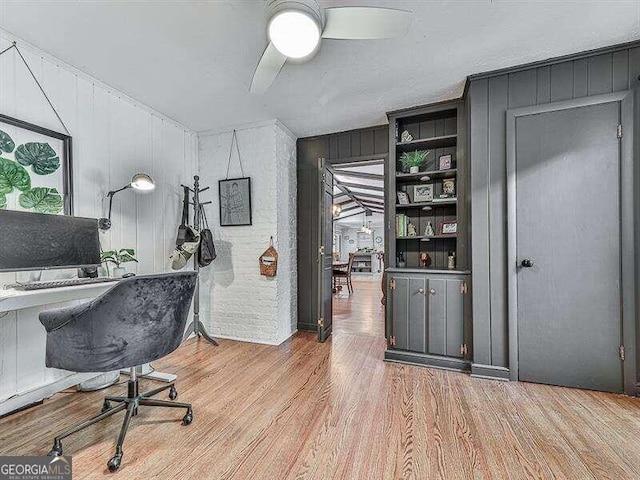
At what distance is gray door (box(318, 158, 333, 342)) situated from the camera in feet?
11.3

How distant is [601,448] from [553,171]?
1.87 m

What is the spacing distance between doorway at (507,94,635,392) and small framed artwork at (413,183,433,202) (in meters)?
0.79

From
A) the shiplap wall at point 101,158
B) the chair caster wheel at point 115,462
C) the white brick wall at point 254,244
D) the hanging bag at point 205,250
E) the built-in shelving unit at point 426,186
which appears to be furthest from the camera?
the white brick wall at point 254,244

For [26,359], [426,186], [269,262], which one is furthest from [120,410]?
[426,186]

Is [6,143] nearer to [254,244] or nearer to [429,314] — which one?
[254,244]

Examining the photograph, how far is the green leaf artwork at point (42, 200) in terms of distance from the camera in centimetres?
205

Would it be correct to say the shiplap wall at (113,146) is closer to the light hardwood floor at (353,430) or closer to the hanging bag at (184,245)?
the hanging bag at (184,245)

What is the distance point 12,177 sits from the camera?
198cm

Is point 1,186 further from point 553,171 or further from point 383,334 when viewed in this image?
point 553,171

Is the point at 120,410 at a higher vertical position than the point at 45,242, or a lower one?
lower

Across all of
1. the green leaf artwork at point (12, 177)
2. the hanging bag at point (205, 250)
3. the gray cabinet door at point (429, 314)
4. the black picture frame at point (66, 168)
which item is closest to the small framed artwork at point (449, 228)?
the gray cabinet door at point (429, 314)

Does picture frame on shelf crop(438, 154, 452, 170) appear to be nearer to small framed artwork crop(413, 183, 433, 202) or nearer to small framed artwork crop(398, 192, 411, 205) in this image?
small framed artwork crop(413, 183, 433, 202)

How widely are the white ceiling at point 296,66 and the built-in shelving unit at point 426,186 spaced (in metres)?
0.28

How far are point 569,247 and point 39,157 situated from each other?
4073 mm
